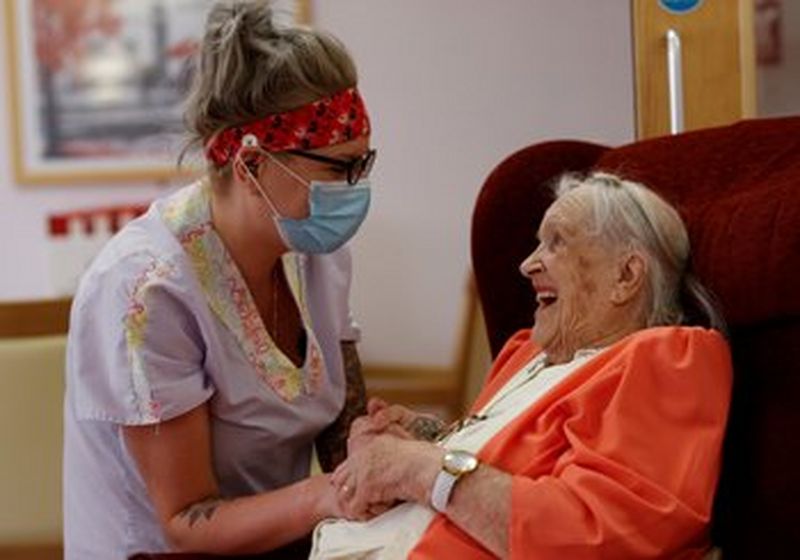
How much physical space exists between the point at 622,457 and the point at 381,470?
1.05 ft

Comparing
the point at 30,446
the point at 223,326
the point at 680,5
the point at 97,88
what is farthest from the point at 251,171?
the point at 97,88

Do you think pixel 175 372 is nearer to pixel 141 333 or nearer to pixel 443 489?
pixel 141 333

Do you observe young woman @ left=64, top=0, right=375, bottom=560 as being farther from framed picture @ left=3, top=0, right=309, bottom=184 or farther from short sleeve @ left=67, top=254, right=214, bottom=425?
framed picture @ left=3, top=0, right=309, bottom=184

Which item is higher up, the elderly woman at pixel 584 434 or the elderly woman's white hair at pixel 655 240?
the elderly woman's white hair at pixel 655 240

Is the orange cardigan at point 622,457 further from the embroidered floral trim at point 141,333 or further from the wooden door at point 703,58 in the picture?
the wooden door at point 703,58

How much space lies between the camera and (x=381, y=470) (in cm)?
172

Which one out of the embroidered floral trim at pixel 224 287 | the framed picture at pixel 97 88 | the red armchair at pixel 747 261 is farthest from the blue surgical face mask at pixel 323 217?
the framed picture at pixel 97 88

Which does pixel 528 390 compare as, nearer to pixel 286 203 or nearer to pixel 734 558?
pixel 734 558

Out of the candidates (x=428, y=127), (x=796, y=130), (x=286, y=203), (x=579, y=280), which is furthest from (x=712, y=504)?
(x=428, y=127)

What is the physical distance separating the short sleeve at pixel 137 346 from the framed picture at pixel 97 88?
2.20 metres

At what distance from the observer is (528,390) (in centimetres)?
179

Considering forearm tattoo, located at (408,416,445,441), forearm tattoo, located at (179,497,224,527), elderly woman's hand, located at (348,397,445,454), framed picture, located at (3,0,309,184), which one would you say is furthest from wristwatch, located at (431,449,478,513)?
framed picture, located at (3,0,309,184)

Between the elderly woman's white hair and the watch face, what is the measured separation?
305 millimetres

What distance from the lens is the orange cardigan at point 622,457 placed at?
154 cm
